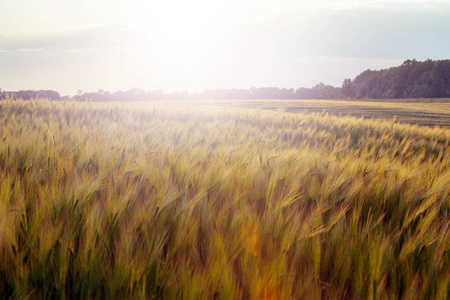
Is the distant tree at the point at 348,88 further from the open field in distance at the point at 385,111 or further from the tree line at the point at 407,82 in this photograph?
the open field in distance at the point at 385,111

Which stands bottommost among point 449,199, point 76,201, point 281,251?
point 449,199

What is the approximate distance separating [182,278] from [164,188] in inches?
25.3

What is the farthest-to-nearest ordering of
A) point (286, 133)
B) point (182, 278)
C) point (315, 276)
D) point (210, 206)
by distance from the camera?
point (286, 133)
point (210, 206)
point (315, 276)
point (182, 278)

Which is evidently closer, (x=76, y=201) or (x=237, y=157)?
(x=76, y=201)

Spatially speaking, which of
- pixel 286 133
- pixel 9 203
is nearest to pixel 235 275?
pixel 9 203

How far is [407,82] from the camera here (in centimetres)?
6812

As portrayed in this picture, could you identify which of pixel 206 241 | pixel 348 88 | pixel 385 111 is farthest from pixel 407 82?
pixel 206 241

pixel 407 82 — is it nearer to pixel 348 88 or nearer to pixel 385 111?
pixel 348 88

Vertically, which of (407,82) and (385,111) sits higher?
(407,82)

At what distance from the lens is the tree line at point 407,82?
62719 millimetres

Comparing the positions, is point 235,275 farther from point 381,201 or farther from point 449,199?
point 449,199

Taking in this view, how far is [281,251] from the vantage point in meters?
0.94

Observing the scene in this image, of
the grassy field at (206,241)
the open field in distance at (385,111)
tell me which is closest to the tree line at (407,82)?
the open field in distance at (385,111)

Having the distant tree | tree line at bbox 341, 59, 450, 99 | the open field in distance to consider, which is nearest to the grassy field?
the open field in distance
